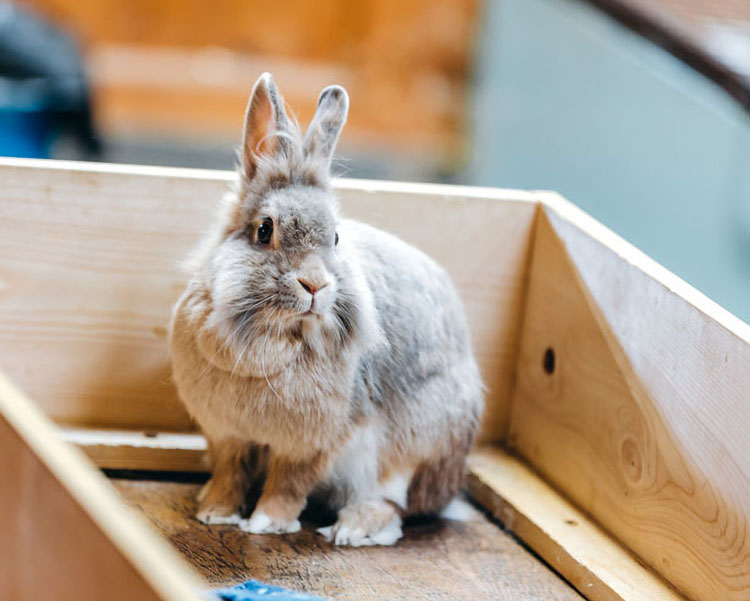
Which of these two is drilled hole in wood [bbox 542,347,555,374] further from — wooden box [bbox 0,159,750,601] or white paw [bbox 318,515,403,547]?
white paw [bbox 318,515,403,547]

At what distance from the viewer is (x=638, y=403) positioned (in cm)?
169

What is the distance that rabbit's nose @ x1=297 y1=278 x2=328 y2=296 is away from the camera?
1414mm

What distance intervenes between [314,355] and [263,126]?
32 centimetres

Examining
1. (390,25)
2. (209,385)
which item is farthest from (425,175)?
(209,385)

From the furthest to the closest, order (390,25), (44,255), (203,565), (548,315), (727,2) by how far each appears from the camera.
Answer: (390,25) → (727,2) → (548,315) → (44,255) → (203,565)

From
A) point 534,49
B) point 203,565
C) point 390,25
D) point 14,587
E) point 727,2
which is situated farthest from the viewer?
point 390,25

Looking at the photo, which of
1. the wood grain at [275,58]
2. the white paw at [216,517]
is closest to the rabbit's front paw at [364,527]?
the white paw at [216,517]

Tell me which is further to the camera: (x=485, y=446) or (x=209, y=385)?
(x=485, y=446)

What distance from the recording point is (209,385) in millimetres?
1526

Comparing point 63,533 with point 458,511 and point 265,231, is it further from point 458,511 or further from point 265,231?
point 458,511

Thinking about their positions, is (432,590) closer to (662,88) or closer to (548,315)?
(548,315)

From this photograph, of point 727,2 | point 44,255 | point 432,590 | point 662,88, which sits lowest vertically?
point 432,590

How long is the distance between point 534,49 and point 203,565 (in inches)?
130

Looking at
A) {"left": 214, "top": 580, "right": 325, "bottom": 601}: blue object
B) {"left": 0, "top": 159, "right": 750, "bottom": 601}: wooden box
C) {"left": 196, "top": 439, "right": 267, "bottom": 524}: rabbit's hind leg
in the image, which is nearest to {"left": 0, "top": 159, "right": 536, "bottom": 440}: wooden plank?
{"left": 0, "top": 159, "right": 750, "bottom": 601}: wooden box
